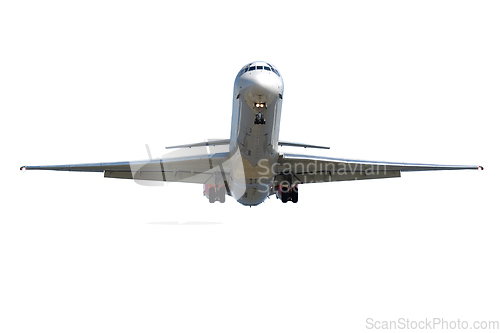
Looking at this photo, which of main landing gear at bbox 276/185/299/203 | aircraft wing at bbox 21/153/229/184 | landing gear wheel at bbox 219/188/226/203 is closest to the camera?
aircraft wing at bbox 21/153/229/184

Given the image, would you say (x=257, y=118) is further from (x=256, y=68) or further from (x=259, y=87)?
(x=256, y=68)

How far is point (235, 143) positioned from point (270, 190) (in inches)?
231

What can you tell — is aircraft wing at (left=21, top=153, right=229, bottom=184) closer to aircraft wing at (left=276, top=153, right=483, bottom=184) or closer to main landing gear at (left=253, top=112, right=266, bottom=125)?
aircraft wing at (left=276, top=153, right=483, bottom=184)

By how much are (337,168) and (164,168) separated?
370 inches

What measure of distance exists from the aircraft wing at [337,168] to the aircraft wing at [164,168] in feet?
11.9

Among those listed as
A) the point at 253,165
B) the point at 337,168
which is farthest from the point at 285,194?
the point at 253,165

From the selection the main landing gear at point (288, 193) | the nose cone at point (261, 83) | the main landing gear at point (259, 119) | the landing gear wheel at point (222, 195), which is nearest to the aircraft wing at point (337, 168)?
the main landing gear at point (288, 193)

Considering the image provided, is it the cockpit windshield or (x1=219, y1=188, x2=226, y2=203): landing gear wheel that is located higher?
the cockpit windshield

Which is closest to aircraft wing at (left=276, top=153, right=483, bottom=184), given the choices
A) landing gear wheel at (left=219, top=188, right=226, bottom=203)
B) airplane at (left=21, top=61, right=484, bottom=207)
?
airplane at (left=21, top=61, right=484, bottom=207)

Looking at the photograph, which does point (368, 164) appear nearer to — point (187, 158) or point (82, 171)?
point (187, 158)

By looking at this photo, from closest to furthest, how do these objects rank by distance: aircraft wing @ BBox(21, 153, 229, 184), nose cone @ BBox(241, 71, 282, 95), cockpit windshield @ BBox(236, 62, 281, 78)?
nose cone @ BBox(241, 71, 282, 95)
cockpit windshield @ BBox(236, 62, 281, 78)
aircraft wing @ BBox(21, 153, 229, 184)

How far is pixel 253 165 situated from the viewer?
24.7m

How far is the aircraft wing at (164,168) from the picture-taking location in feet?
86.4

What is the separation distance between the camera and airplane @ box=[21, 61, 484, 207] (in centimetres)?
2205
